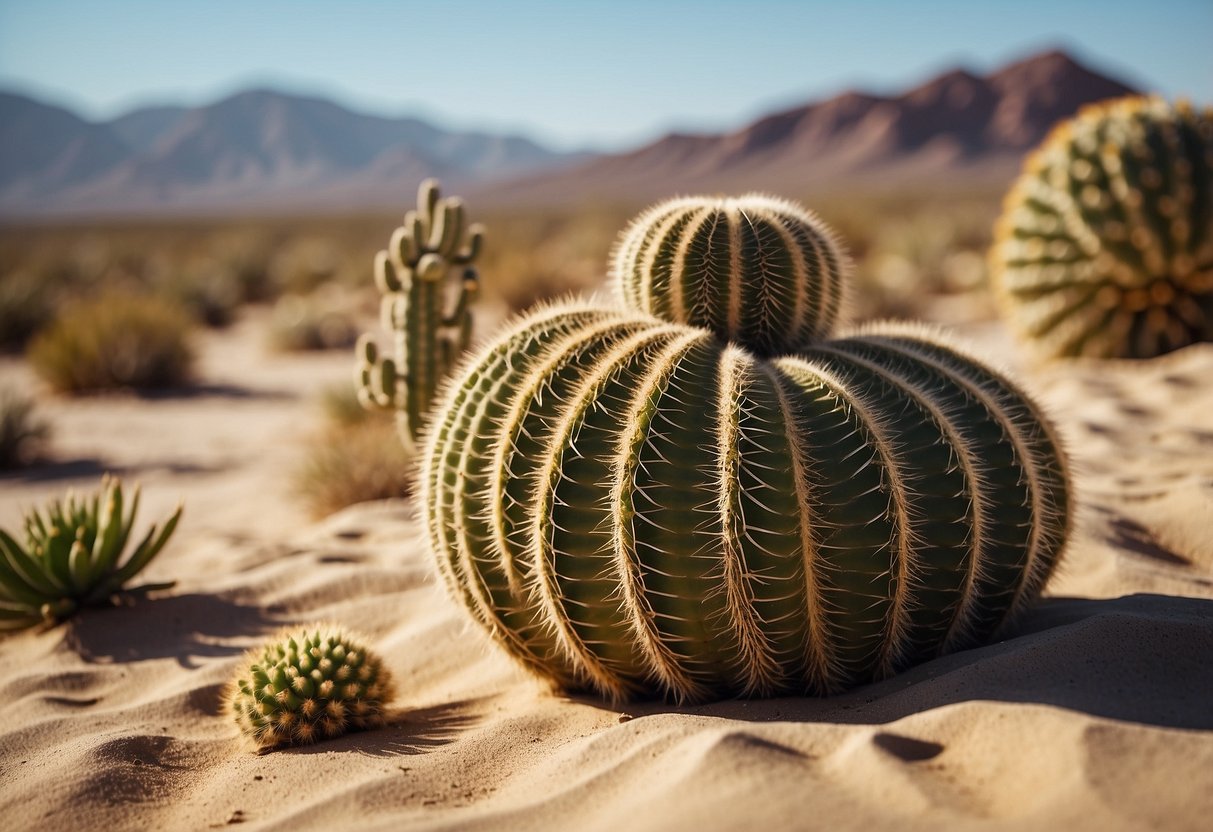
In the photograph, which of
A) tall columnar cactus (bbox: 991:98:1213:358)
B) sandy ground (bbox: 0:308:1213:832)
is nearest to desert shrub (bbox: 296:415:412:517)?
sandy ground (bbox: 0:308:1213:832)

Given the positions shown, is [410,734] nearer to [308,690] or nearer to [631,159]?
[308,690]

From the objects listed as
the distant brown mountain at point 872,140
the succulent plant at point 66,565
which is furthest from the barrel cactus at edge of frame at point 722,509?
the distant brown mountain at point 872,140

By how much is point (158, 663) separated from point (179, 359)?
25.0ft

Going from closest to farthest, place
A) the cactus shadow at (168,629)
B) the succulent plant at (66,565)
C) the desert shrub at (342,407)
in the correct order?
the cactus shadow at (168,629) < the succulent plant at (66,565) < the desert shrub at (342,407)

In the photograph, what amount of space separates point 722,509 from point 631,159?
11883 cm

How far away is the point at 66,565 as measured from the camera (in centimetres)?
414

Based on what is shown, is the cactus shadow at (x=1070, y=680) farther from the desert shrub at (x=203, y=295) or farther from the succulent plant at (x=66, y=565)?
the desert shrub at (x=203, y=295)

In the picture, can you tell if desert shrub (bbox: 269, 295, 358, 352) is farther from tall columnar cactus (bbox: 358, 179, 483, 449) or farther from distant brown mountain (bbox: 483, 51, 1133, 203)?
distant brown mountain (bbox: 483, 51, 1133, 203)

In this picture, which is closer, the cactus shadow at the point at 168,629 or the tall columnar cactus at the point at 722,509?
the tall columnar cactus at the point at 722,509

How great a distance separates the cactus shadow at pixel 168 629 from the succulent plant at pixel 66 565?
94 millimetres

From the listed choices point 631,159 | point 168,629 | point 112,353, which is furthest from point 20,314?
point 631,159

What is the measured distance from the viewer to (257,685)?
293 cm

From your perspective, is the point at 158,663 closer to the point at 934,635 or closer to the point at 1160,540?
the point at 934,635

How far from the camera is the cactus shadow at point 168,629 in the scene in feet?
12.7
